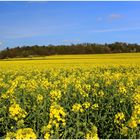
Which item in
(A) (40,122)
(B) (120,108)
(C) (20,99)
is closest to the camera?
(A) (40,122)

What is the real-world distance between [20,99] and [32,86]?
1.60m

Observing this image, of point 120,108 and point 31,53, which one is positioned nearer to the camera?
point 120,108

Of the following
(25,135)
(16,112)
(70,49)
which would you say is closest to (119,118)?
(16,112)

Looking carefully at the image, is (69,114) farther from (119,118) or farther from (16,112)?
(16,112)

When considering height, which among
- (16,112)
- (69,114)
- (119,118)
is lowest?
(69,114)

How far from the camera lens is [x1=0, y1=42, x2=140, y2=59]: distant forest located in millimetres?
62438

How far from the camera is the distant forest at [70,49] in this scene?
205ft

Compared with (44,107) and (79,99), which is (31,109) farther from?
(79,99)

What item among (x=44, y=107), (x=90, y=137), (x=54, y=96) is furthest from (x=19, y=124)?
(x=54, y=96)

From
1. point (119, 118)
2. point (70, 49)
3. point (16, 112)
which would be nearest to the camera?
point (16, 112)

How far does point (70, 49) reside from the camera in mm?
63875

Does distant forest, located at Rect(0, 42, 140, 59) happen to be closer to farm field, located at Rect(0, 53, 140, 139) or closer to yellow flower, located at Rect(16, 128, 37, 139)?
farm field, located at Rect(0, 53, 140, 139)

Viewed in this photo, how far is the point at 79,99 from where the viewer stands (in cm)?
902

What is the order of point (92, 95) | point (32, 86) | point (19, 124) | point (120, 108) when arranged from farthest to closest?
1. point (32, 86)
2. point (92, 95)
3. point (120, 108)
4. point (19, 124)
